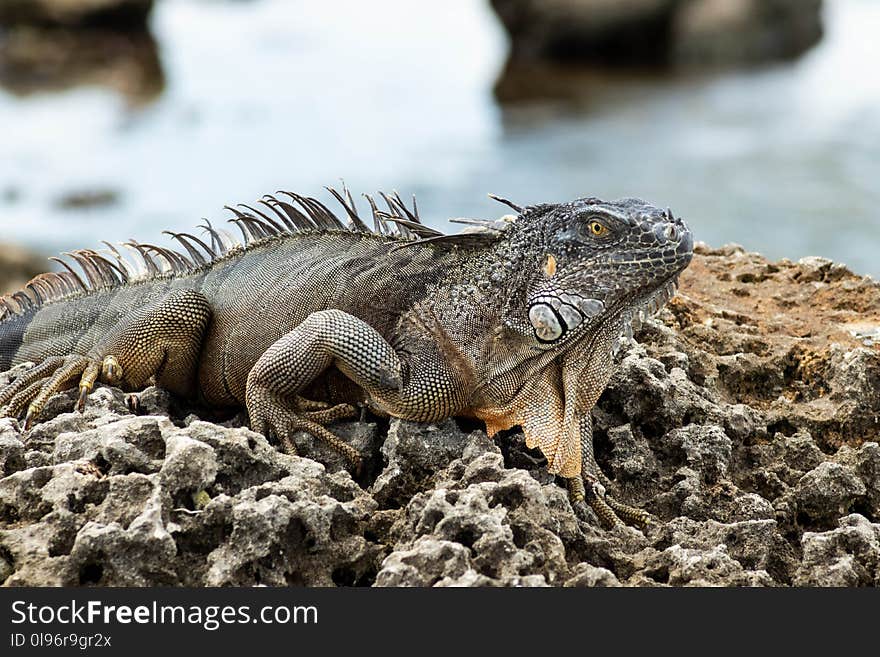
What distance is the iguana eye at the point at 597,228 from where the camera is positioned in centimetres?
398

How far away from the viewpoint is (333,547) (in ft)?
11.7

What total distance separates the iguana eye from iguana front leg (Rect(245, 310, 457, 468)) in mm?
769

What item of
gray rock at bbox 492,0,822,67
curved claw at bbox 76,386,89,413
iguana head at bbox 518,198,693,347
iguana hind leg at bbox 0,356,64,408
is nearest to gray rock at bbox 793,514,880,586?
iguana head at bbox 518,198,693,347

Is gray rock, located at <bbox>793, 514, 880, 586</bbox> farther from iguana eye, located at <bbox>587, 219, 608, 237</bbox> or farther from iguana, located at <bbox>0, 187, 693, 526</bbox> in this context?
iguana eye, located at <bbox>587, 219, 608, 237</bbox>

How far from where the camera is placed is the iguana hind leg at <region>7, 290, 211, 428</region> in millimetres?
4492

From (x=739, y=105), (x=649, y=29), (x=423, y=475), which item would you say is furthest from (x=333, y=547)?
(x=649, y=29)

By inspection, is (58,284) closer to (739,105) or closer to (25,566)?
(25,566)

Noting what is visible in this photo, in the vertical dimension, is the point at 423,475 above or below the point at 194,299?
below

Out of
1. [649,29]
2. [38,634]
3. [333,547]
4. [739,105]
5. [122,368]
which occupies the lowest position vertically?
[38,634]

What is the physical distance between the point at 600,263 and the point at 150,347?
191 centimetres

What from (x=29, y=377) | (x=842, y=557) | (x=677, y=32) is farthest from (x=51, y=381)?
(x=677, y=32)

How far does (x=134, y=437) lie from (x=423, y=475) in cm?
104

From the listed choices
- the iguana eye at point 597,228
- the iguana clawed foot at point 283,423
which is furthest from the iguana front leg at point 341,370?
the iguana eye at point 597,228

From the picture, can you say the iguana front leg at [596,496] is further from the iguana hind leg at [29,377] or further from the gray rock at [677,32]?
the gray rock at [677,32]
